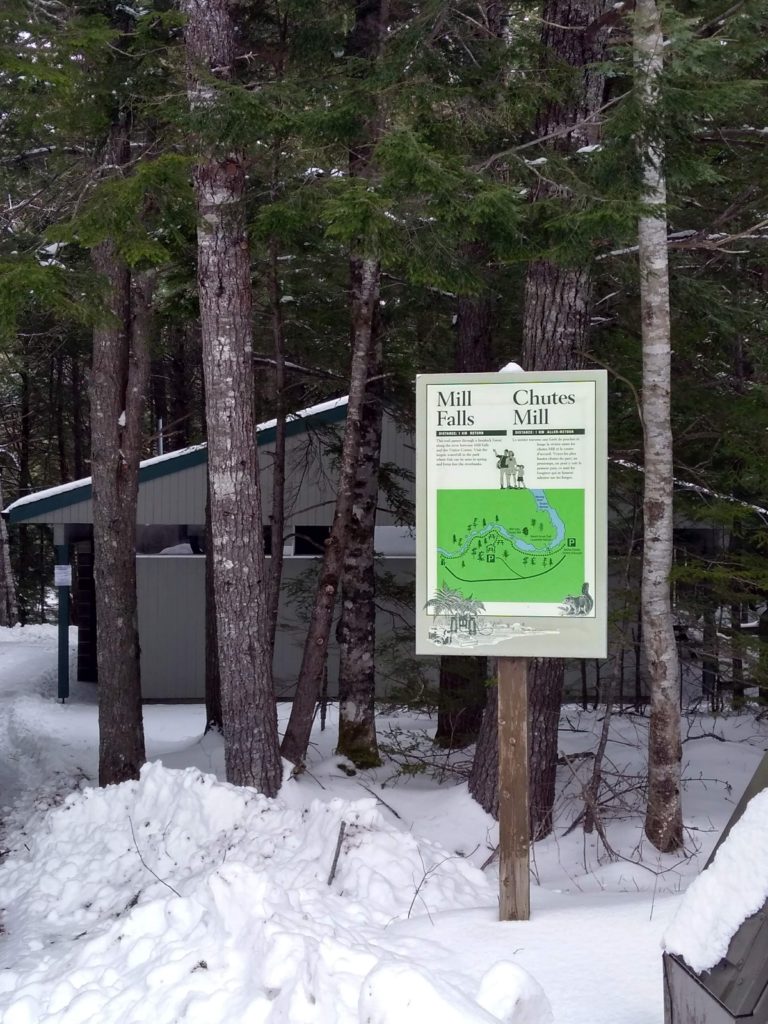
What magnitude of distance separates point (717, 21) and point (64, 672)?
13962mm

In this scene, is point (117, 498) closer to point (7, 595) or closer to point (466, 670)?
point (466, 670)

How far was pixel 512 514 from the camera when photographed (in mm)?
5023

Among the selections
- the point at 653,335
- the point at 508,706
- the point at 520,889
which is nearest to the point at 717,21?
the point at 653,335

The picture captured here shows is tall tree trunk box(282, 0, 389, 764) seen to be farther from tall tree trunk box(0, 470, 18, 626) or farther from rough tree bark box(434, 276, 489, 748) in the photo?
tall tree trunk box(0, 470, 18, 626)

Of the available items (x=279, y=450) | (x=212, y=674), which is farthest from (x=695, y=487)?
(x=212, y=674)

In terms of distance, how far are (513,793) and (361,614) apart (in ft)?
17.1

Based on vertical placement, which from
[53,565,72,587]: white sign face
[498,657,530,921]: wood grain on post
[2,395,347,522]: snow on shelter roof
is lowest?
[498,657,530,921]: wood grain on post

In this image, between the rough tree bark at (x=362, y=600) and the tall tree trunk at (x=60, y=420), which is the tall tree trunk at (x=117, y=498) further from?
the tall tree trunk at (x=60, y=420)

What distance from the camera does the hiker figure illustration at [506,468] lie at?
16.6 feet

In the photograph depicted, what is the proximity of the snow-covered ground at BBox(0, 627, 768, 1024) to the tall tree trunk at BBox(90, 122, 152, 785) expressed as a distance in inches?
40.1

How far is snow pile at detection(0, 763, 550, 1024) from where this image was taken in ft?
13.2

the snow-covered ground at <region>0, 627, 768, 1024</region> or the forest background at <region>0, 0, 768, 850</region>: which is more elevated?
the forest background at <region>0, 0, 768, 850</region>

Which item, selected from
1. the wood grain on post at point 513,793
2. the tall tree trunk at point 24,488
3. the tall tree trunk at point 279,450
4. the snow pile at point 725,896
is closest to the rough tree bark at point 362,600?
the tall tree trunk at point 279,450

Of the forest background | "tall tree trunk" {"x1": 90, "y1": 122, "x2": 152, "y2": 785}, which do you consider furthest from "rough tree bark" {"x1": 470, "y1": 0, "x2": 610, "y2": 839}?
"tall tree trunk" {"x1": 90, "y1": 122, "x2": 152, "y2": 785}
